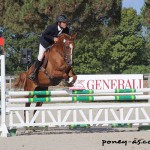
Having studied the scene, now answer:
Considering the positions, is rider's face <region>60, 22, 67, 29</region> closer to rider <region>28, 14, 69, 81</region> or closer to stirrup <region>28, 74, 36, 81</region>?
rider <region>28, 14, 69, 81</region>

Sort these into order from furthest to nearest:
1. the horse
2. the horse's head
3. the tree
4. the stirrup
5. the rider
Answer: the tree, the stirrup, the rider, the horse, the horse's head

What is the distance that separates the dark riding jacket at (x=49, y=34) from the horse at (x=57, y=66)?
0.39ft

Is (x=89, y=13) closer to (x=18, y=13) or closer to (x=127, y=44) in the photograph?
(x=18, y=13)

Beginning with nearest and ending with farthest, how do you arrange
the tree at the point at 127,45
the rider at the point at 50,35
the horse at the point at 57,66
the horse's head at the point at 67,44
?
1. the horse's head at the point at 67,44
2. the horse at the point at 57,66
3. the rider at the point at 50,35
4. the tree at the point at 127,45

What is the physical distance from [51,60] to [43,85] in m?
0.51

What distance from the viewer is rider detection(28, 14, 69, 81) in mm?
8476

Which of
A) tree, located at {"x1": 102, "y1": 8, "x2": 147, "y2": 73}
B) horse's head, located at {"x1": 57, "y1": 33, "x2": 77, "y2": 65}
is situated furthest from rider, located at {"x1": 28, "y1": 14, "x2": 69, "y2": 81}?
tree, located at {"x1": 102, "y1": 8, "x2": 147, "y2": 73}

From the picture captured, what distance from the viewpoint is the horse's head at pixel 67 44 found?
27.1 ft

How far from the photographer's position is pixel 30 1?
23.3 metres

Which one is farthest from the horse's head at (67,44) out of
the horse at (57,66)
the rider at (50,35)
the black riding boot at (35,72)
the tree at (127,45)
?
the tree at (127,45)

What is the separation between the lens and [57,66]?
28.5 feet

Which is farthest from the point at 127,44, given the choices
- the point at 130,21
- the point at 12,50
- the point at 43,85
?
the point at 43,85

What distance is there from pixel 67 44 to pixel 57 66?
607 millimetres

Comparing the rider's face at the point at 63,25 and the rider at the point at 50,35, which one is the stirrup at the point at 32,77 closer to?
the rider at the point at 50,35
